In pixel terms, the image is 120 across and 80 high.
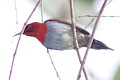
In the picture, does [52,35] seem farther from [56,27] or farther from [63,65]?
[63,65]

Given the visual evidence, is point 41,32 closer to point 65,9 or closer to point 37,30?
point 37,30

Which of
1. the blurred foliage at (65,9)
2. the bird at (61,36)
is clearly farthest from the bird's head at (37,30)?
the blurred foliage at (65,9)

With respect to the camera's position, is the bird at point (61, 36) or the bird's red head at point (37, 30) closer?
the bird at point (61, 36)

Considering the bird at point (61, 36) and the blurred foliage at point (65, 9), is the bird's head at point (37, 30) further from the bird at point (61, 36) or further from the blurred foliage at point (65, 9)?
the blurred foliage at point (65, 9)

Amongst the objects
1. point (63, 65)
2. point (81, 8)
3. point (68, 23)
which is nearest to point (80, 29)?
point (68, 23)

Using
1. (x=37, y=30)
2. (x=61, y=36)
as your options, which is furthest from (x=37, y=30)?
(x=61, y=36)

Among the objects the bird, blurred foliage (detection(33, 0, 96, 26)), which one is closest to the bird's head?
the bird
